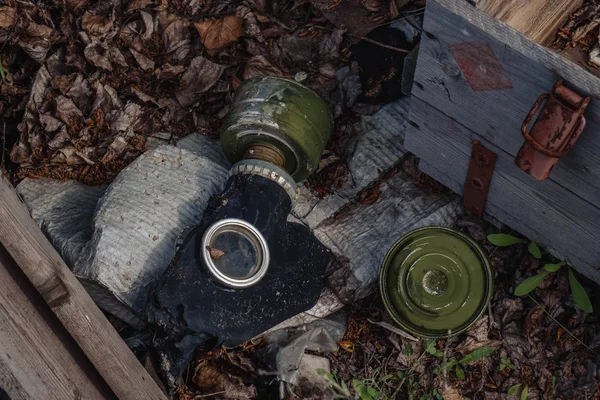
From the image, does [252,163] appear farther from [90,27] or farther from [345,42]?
[90,27]

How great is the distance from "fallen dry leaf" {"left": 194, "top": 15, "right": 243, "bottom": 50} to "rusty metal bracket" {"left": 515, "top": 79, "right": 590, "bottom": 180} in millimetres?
2017

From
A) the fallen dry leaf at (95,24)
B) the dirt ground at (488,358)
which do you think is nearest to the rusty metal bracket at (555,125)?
the dirt ground at (488,358)

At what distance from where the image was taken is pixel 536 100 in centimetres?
272

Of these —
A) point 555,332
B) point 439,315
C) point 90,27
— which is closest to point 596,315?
point 555,332

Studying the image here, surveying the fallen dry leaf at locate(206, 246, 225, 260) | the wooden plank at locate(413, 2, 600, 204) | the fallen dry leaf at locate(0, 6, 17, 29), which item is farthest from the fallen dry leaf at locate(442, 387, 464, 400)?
the fallen dry leaf at locate(0, 6, 17, 29)

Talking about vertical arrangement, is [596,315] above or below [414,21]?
below

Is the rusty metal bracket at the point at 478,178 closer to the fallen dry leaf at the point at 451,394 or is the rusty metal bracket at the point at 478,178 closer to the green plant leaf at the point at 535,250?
the green plant leaf at the point at 535,250

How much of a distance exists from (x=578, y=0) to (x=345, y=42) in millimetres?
1274

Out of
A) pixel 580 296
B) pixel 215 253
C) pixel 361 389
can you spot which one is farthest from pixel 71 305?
pixel 580 296

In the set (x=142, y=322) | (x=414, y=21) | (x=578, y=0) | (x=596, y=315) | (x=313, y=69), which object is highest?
(x=578, y=0)

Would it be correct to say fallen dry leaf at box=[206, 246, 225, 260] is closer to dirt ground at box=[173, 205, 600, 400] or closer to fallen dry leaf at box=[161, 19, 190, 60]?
dirt ground at box=[173, 205, 600, 400]

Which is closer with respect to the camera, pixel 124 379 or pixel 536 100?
pixel 536 100

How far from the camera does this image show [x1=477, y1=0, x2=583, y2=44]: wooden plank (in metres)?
3.16

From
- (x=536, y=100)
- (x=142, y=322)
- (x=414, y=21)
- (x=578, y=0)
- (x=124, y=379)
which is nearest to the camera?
(x=536, y=100)
